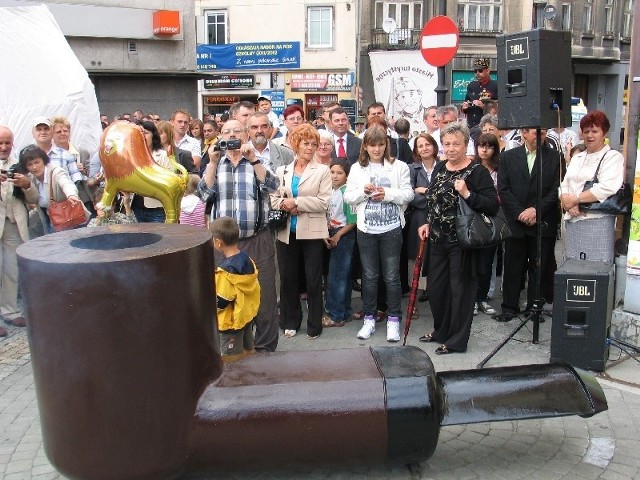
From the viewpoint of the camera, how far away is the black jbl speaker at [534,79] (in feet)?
18.2

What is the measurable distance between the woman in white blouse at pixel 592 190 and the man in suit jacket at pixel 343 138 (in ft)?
7.79

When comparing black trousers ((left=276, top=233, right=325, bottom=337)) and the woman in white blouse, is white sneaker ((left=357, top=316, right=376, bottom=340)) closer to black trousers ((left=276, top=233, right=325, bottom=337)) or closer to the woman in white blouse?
black trousers ((left=276, top=233, right=325, bottom=337))

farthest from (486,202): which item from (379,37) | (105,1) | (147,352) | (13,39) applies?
(379,37)

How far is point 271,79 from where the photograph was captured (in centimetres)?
2847

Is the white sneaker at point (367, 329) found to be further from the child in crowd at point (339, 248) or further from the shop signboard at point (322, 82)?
the shop signboard at point (322, 82)

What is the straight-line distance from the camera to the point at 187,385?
335 cm

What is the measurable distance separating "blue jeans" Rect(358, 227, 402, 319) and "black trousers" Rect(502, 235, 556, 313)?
1.13 meters

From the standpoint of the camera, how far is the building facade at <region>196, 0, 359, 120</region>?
1078 inches

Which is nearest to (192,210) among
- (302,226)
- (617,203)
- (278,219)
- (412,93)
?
(278,219)

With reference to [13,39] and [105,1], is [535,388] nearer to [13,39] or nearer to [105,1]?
[13,39]

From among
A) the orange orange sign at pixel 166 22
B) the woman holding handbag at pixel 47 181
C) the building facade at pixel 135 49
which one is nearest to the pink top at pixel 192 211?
the woman holding handbag at pixel 47 181

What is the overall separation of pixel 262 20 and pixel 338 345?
24.1 metres

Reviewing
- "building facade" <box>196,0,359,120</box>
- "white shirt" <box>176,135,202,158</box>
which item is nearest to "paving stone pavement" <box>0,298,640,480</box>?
"white shirt" <box>176,135,202,158</box>

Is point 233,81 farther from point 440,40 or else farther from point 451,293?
point 451,293
